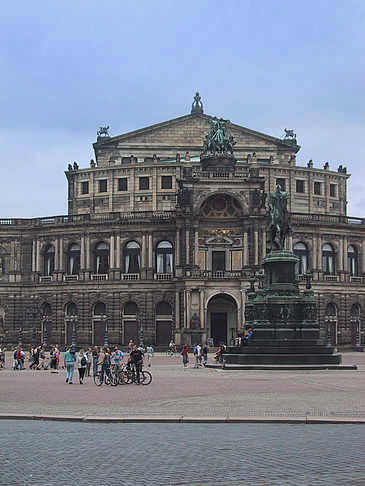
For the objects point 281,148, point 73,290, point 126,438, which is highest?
point 281,148

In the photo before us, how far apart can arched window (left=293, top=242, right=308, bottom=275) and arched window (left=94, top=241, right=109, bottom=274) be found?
2169 cm

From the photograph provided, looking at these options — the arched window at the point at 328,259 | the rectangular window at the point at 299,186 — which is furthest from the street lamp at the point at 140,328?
the rectangular window at the point at 299,186

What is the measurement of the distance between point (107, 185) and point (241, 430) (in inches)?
3235

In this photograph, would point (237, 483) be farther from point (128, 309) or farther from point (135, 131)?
point (135, 131)

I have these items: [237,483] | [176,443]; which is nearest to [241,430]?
[176,443]

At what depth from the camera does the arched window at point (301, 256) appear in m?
89.4

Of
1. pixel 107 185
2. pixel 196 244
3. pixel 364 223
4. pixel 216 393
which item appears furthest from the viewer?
pixel 107 185

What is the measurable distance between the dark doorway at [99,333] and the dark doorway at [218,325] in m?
12.5

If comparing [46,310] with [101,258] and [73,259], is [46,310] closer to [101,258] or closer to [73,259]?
[73,259]

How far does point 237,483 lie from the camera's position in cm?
1264

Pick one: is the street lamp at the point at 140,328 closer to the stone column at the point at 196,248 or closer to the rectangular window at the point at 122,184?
the stone column at the point at 196,248

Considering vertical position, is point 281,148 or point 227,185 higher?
point 281,148

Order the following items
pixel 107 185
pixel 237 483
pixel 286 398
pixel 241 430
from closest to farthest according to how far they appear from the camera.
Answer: pixel 237 483
pixel 241 430
pixel 286 398
pixel 107 185

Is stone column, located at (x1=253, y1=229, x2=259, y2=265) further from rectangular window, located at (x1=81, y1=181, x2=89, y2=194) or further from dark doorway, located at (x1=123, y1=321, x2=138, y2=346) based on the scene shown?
rectangular window, located at (x1=81, y1=181, x2=89, y2=194)
